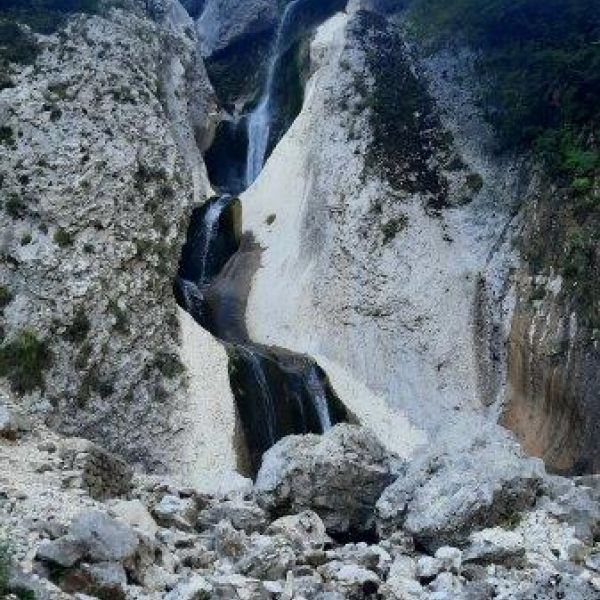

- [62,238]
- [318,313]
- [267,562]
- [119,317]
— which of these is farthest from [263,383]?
[267,562]

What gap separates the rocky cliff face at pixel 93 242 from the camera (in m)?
25.1

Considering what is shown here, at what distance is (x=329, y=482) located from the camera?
17.9 meters

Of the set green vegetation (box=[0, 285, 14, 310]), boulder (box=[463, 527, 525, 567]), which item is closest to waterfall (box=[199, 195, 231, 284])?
green vegetation (box=[0, 285, 14, 310])

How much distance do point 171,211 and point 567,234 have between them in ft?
46.5

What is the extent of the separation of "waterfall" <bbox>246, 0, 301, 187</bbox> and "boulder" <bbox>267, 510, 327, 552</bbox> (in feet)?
85.6

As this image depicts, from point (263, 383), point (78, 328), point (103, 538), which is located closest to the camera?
point (103, 538)

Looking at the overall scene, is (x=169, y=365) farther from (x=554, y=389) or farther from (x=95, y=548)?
(x=95, y=548)

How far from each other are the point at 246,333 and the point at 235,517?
15.4 m

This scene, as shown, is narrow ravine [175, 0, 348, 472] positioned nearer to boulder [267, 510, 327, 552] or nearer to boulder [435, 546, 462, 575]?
boulder [267, 510, 327, 552]

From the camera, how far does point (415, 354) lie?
29.5m

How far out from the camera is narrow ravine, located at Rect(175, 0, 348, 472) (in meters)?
26.1

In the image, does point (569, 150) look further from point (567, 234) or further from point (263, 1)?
point (263, 1)

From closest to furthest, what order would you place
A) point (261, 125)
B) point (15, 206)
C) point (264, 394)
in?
point (264, 394) < point (15, 206) < point (261, 125)

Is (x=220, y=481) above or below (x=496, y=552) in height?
below
